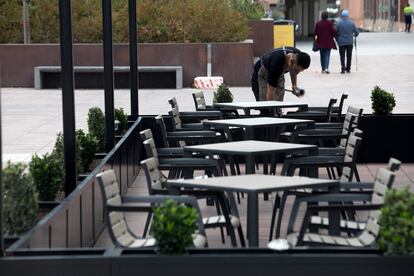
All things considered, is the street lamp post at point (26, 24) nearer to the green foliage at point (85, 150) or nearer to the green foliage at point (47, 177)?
the green foliage at point (85, 150)

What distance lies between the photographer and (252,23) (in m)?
36.5

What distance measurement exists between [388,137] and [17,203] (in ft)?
27.9

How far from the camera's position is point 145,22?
96.5 feet

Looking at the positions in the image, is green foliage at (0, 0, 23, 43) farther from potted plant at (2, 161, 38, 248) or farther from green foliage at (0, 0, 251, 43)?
potted plant at (2, 161, 38, 248)

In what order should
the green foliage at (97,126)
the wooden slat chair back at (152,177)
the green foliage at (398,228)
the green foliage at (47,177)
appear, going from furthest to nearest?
the green foliage at (97,126)
the green foliage at (47,177)
the wooden slat chair back at (152,177)
the green foliage at (398,228)

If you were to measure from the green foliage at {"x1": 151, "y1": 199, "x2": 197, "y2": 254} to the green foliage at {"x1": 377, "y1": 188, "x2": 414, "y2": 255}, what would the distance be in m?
1.08

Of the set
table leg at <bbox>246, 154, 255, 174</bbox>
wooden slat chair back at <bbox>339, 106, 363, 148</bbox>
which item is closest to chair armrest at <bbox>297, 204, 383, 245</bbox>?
table leg at <bbox>246, 154, 255, 174</bbox>

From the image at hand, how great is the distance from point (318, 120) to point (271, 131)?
128 centimetres

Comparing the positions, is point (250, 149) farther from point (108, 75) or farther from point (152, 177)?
point (108, 75)

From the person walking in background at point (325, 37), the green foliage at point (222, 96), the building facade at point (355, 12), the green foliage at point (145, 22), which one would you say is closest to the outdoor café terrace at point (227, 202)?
the green foliage at point (222, 96)

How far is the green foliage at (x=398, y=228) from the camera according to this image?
6.38m

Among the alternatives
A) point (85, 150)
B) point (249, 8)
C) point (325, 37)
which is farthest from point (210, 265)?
point (249, 8)

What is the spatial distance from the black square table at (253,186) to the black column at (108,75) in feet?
14.5

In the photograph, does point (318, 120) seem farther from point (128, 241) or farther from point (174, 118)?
point (128, 241)
